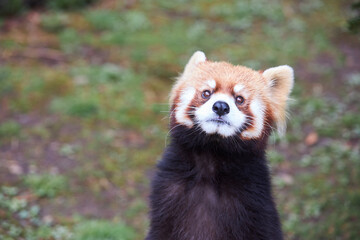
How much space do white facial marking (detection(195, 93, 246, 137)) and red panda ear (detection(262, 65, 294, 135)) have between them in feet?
1.59

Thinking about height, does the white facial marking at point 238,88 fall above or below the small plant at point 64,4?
below

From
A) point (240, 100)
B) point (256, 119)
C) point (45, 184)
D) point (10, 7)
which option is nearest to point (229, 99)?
point (240, 100)

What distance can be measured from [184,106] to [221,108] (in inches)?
16.2

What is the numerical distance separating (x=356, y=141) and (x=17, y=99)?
470 centimetres

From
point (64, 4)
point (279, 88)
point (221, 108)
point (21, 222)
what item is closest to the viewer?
point (221, 108)

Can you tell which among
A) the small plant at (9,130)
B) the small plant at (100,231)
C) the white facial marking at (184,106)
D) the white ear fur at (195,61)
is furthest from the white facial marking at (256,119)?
the small plant at (9,130)

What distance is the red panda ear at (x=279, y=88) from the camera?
387 centimetres

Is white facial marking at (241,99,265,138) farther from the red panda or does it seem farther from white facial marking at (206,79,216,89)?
white facial marking at (206,79,216,89)

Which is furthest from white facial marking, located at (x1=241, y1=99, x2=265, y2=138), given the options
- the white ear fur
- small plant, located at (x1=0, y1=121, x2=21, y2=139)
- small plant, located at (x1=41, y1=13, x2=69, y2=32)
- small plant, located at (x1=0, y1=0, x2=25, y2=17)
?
small plant, located at (x1=0, y1=0, x2=25, y2=17)

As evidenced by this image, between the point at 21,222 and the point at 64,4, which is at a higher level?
the point at 64,4

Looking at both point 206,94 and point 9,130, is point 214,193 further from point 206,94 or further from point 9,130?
point 9,130

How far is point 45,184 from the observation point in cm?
570

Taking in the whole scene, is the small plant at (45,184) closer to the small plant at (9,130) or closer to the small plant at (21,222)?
the small plant at (21,222)

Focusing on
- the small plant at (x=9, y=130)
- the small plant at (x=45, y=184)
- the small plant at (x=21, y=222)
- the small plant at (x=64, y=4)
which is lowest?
the small plant at (x=21, y=222)
